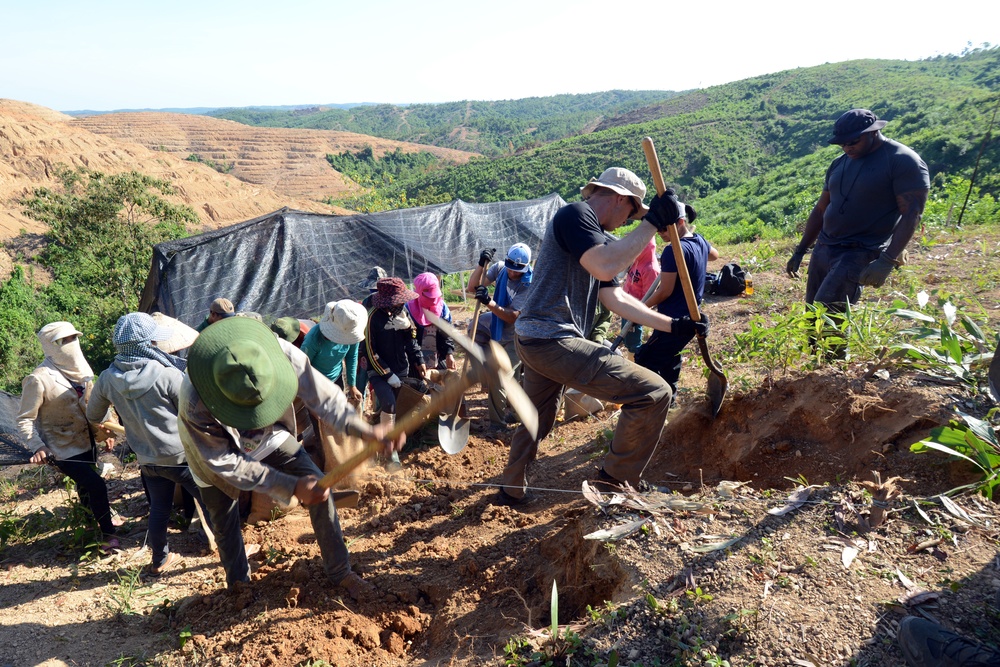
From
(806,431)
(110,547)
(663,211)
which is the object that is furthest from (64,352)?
(806,431)

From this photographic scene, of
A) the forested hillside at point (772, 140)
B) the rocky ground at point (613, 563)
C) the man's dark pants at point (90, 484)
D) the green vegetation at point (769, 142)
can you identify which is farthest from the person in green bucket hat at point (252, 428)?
the forested hillside at point (772, 140)

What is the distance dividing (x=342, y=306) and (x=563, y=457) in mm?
1900

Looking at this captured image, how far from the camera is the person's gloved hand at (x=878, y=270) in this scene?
3.83 metres

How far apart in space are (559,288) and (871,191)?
90.9 inches

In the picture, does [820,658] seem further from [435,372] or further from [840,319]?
[435,372]

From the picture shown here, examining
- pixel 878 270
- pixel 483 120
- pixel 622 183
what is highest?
pixel 483 120

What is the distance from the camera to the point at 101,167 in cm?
2444

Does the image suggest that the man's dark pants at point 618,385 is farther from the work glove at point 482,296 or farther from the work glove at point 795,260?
the work glove at point 795,260

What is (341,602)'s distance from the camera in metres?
3.12

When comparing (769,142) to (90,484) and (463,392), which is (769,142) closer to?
(463,392)

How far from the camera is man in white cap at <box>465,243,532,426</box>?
4770 millimetres

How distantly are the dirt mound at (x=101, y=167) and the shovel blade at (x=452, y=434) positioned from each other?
844 inches

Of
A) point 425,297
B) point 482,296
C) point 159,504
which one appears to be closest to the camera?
point 159,504

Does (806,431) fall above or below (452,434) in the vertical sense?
above
